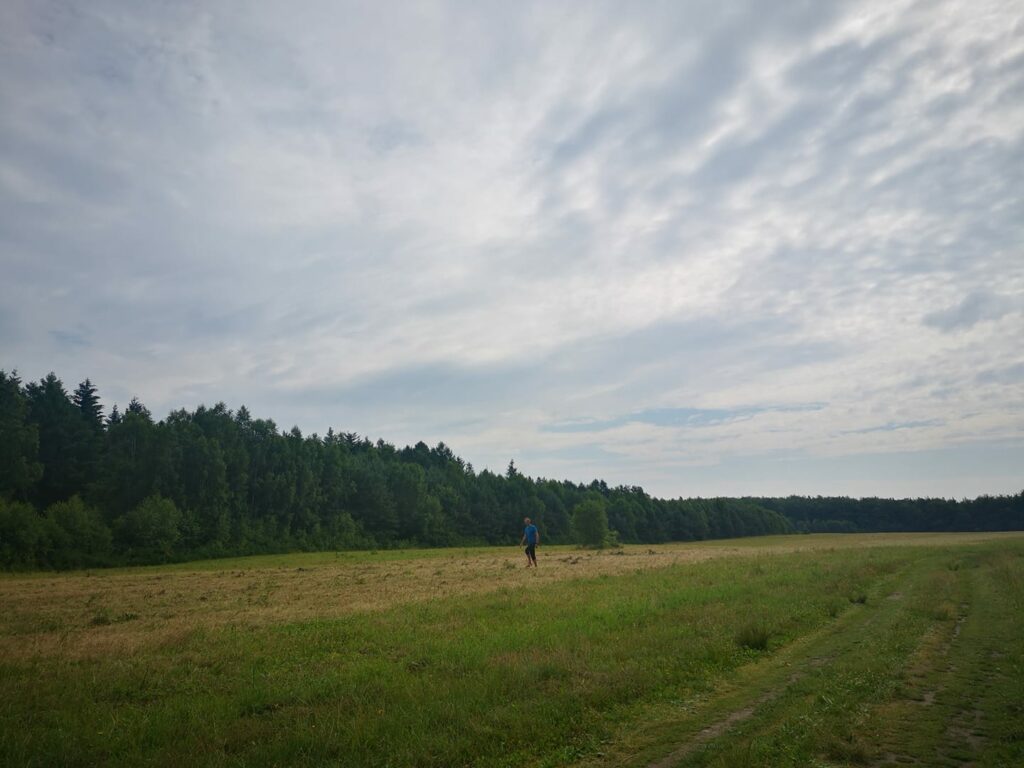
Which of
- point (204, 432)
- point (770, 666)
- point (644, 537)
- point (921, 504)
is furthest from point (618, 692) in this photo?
point (921, 504)

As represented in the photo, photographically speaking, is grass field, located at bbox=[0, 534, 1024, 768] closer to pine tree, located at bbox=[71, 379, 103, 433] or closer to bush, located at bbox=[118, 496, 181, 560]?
bush, located at bbox=[118, 496, 181, 560]

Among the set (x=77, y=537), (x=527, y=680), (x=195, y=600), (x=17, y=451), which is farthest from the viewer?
(x=17, y=451)

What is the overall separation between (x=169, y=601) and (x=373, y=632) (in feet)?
37.5

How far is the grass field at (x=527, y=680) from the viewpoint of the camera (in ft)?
24.4

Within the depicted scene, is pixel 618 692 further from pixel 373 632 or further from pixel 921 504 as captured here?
pixel 921 504

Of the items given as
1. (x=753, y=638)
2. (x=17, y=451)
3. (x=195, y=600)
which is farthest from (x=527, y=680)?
(x=17, y=451)

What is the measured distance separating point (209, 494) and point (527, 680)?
75875 mm

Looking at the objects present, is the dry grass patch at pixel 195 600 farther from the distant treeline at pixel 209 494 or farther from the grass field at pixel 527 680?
the distant treeline at pixel 209 494

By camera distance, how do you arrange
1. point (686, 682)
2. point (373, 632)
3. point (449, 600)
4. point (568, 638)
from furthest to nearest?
1. point (449, 600)
2. point (373, 632)
3. point (568, 638)
4. point (686, 682)

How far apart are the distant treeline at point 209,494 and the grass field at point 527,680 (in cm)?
4333

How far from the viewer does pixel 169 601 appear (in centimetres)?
2136

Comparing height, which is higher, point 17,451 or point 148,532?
point 17,451

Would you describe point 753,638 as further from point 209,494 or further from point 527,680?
point 209,494

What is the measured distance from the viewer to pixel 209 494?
247ft
